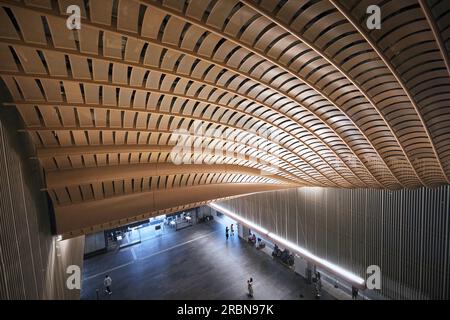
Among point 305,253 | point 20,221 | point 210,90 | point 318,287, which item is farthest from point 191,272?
point 210,90

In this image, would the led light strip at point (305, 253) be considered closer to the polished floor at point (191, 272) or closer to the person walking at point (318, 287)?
the person walking at point (318, 287)

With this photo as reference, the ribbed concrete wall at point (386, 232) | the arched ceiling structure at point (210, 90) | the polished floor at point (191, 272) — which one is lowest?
the polished floor at point (191, 272)

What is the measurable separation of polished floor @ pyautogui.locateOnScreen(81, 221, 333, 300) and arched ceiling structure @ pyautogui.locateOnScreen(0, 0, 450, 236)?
32.5 ft

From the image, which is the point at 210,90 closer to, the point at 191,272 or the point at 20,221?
the point at 20,221

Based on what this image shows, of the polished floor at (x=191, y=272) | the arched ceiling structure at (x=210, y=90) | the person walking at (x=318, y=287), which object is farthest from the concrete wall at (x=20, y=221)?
the person walking at (x=318, y=287)

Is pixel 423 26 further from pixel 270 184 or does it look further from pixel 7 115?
pixel 270 184

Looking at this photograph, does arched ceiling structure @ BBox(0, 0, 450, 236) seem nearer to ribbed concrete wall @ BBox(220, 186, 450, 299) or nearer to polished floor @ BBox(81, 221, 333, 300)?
ribbed concrete wall @ BBox(220, 186, 450, 299)

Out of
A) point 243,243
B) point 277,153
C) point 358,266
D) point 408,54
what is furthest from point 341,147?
point 243,243

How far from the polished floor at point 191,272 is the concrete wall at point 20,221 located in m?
12.0

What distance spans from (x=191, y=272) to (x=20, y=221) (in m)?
16.8

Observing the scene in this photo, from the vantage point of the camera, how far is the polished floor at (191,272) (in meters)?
17.7

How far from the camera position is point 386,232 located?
47.1 ft

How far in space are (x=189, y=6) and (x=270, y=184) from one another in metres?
13.4

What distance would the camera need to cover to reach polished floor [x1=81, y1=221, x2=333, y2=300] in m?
17.7
